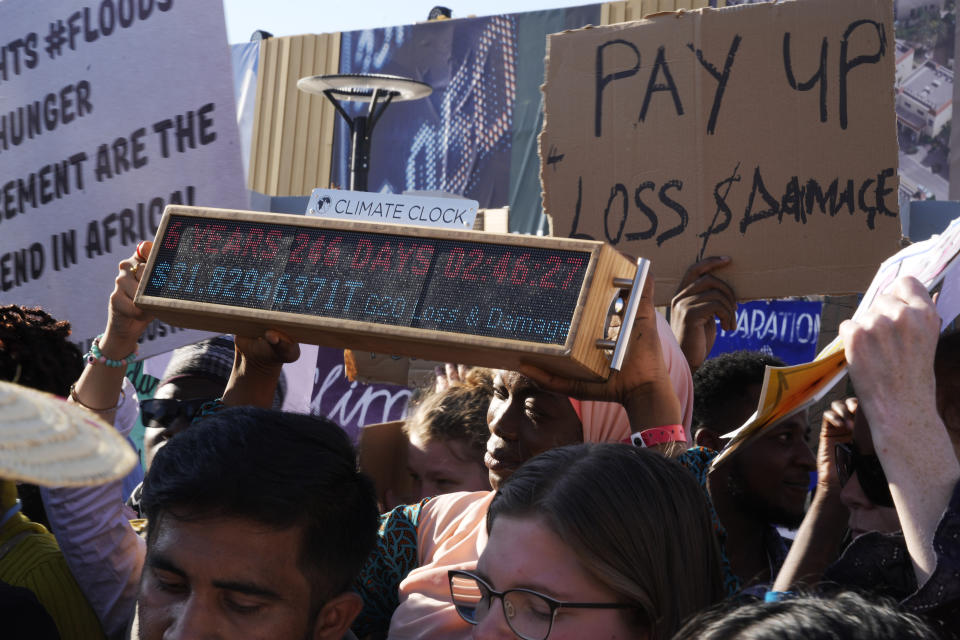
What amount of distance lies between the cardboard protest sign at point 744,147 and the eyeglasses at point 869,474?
995 millimetres

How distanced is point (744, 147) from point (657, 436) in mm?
1179

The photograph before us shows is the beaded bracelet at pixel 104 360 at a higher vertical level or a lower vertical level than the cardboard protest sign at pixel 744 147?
lower

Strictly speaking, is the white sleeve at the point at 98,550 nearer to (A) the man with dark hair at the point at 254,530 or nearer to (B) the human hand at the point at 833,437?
(A) the man with dark hair at the point at 254,530

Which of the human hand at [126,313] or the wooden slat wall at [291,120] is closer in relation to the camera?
the human hand at [126,313]

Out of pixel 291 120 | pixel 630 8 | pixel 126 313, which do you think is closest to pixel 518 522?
pixel 126 313

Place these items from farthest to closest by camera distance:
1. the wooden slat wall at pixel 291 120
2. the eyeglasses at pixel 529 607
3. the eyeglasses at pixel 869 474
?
the wooden slat wall at pixel 291 120 → the eyeglasses at pixel 869 474 → the eyeglasses at pixel 529 607

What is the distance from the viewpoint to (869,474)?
1750mm

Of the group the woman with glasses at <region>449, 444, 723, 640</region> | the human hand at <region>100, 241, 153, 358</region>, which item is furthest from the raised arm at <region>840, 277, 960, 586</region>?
the human hand at <region>100, 241, 153, 358</region>

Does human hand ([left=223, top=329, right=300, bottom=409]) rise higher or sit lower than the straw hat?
lower

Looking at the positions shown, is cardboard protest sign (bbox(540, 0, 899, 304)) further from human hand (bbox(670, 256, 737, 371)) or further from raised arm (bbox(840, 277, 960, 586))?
raised arm (bbox(840, 277, 960, 586))

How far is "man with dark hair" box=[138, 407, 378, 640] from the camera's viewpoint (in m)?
1.80

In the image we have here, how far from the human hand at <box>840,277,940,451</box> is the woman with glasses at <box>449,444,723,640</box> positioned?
37 cm

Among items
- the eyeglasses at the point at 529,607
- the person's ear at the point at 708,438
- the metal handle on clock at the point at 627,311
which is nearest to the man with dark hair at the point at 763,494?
the person's ear at the point at 708,438

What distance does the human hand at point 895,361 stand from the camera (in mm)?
1466
